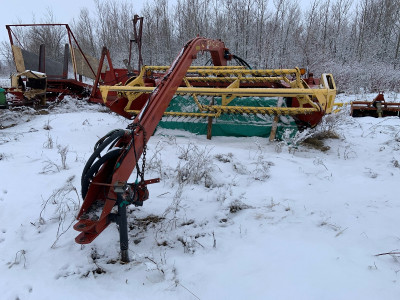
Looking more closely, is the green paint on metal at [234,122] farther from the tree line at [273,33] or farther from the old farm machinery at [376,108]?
the tree line at [273,33]

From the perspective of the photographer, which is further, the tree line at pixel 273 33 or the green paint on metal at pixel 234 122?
the tree line at pixel 273 33

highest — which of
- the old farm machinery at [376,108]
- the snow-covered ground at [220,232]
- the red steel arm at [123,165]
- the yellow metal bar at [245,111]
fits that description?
the old farm machinery at [376,108]

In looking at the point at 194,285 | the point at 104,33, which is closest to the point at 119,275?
the point at 194,285

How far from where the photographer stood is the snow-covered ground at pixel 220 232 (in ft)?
6.00

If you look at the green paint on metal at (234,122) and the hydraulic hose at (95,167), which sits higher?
the green paint on metal at (234,122)

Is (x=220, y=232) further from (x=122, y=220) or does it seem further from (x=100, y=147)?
(x=100, y=147)

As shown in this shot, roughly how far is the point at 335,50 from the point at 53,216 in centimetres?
2740

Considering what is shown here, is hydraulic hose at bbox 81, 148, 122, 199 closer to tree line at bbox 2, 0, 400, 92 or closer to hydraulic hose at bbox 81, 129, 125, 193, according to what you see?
hydraulic hose at bbox 81, 129, 125, 193

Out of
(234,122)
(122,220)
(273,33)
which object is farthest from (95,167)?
(273,33)

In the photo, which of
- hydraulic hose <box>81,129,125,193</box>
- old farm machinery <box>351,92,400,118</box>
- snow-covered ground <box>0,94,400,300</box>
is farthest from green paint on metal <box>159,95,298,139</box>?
old farm machinery <box>351,92,400,118</box>

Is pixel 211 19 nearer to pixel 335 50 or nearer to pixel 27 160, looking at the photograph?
pixel 335 50

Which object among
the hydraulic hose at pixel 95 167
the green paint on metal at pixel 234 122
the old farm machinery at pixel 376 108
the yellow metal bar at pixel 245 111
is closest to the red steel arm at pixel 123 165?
the hydraulic hose at pixel 95 167

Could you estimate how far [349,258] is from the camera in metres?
2.02

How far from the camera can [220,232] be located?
97.1 inches
